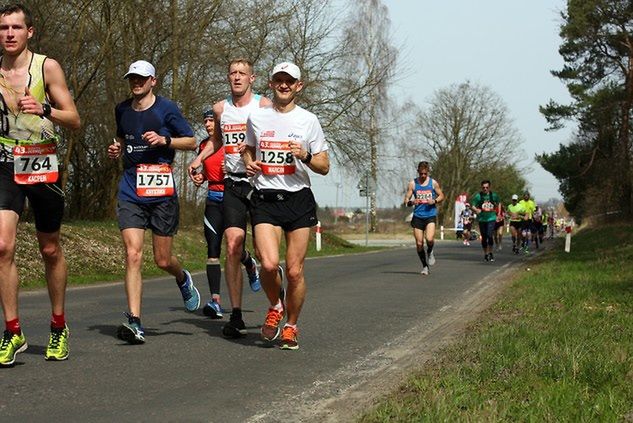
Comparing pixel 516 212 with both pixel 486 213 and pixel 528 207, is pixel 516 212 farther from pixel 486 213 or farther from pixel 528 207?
pixel 486 213

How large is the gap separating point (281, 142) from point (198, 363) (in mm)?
1738

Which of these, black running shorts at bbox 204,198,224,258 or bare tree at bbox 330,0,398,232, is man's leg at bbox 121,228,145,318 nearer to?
black running shorts at bbox 204,198,224,258

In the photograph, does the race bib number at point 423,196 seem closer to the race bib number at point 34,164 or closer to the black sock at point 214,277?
the black sock at point 214,277

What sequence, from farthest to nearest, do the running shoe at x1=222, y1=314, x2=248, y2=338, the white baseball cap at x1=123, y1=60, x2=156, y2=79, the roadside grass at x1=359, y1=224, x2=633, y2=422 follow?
the running shoe at x1=222, y1=314, x2=248, y2=338
the white baseball cap at x1=123, y1=60, x2=156, y2=79
the roadside grass at x1=359, y1=224, x2=633, y2=422

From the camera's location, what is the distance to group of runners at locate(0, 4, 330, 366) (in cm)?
621

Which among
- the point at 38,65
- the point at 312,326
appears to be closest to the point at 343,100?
the point at 312,326

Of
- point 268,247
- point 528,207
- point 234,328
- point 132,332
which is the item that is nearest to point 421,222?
point 234,328

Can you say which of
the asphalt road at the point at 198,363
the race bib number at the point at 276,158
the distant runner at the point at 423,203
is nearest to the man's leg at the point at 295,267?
the asphalt road at the point at 198,363

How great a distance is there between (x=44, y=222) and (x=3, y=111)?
747 mm

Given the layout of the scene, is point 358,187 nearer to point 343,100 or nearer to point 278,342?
point 343,100

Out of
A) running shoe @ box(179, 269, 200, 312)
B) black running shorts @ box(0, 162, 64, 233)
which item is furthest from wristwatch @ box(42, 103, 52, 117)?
running shoe @ box(179, 269, 200, 312)

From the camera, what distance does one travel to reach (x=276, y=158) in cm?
728

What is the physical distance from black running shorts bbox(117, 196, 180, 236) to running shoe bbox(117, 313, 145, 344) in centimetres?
73

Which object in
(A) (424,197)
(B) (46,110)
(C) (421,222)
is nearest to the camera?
(B) (46,110)
